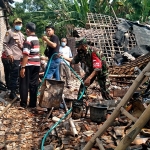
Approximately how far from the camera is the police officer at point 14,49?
5688 millimetres

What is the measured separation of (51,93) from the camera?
4.88 metres

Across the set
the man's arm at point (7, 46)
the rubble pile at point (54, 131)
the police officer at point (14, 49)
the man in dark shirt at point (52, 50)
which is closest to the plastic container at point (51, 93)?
the rubble pile at point (54, 131)

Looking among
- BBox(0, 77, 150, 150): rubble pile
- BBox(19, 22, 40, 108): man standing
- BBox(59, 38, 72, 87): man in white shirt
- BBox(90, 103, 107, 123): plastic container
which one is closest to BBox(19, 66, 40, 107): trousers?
BBox(19, 22, 40, 108): man standing

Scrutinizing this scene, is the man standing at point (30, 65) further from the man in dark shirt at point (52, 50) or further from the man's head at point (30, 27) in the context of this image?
the man in dark shirt at point (52, 50)

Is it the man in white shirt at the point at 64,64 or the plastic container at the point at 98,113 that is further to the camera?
the man in white shirt at the point at 64,64

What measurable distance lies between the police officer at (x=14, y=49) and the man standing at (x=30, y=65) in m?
0.63

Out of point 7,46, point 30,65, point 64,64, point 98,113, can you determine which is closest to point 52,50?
point 30,65

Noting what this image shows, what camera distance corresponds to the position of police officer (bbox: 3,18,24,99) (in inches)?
224

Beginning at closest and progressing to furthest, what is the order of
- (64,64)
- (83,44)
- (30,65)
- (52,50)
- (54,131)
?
(54,131) < (83,44) < (30,65) < (52,50) < (64,64)

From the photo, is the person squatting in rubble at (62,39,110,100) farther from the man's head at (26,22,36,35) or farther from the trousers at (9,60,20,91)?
the trousers at (9,60,20,91)

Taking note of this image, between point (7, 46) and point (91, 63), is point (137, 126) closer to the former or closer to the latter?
point (91, 63)

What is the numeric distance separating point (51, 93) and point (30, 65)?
778 millimetres

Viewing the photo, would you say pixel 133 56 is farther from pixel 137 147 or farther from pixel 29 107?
pixel 137 147

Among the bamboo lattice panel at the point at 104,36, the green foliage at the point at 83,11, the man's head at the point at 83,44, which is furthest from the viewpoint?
the green foliage at the point at 83,11
